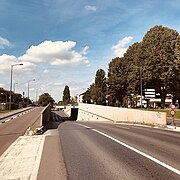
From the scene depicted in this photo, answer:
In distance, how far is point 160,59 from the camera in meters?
60.4

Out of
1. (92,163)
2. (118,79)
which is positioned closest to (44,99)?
(118,79)

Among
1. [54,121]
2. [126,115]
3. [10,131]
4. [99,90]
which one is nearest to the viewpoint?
[10,131]

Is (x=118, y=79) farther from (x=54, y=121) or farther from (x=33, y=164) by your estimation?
(x=33, y=164)

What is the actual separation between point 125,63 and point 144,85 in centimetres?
2224

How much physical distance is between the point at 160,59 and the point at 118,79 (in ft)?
82.6

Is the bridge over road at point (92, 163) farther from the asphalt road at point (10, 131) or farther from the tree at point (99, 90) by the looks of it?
the tree at point (99, 90)

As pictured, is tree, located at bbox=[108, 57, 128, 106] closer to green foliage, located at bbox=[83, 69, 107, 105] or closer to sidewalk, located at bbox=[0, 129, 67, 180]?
green foliage, located at bbox=[83, 69, 107, 105]

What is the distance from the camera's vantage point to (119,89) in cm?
8475

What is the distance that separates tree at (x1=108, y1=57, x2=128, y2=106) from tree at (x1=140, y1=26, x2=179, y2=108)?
19.4 meters

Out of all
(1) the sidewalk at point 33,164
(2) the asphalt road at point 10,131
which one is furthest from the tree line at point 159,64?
Answer: (1) the sidewalk at point 33,164

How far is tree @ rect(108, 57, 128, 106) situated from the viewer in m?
84.2

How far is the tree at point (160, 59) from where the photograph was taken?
59250 mm

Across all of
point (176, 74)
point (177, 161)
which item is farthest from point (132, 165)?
point (176, 74)

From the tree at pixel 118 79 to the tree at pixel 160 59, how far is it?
63.8ft
